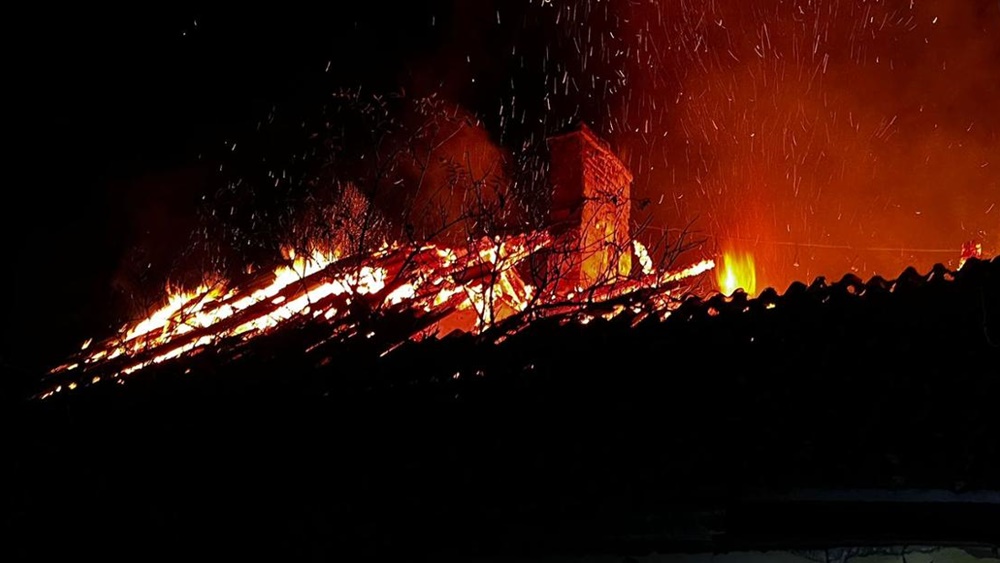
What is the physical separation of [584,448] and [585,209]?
22.1 ft

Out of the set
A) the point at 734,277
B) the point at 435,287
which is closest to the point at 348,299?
the point at 435,287

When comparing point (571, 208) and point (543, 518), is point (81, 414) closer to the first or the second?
point (543, 518)

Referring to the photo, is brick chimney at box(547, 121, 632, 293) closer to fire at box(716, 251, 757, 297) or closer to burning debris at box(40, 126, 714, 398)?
burning debris at box(40, 126, 714, 398)

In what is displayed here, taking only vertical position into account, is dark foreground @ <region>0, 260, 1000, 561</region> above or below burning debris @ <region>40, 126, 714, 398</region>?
below

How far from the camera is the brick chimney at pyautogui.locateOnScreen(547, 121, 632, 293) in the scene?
10.5 meters

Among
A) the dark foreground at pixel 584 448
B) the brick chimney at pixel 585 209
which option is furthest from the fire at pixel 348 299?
the dark foreground at pixel 584 448

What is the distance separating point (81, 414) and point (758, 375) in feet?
17.2

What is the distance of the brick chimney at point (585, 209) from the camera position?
34.4 feet

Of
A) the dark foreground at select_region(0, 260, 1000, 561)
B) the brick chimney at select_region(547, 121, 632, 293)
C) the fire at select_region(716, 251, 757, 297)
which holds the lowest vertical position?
the dark foreground at select_region(0, 260, 1000, 561)

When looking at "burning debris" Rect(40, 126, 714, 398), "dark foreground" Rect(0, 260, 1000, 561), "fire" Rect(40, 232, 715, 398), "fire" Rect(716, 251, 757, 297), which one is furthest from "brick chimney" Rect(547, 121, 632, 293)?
"dark foreground" Rect(0, 260, 1000, 561)

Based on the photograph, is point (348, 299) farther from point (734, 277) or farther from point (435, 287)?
point (734, 277)

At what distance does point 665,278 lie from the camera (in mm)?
10586

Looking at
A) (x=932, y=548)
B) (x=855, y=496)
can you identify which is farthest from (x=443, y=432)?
(x=932, y=548)

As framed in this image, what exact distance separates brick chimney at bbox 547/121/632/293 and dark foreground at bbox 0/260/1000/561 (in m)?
5.20
